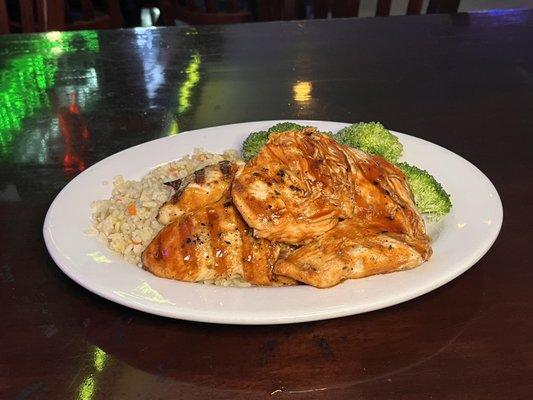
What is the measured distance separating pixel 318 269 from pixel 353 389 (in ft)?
0.90

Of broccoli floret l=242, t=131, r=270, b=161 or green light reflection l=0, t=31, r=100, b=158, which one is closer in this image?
broccoli floret l=242, t=131, r=270, b=161

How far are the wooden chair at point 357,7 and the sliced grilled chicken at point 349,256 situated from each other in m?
2.93

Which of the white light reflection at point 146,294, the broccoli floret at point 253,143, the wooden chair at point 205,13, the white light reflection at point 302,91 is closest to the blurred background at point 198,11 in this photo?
the wooden chair at point 205,13

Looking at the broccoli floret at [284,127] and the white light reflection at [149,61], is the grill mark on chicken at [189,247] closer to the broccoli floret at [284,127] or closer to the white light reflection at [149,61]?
the broccoli floret at [284,127]

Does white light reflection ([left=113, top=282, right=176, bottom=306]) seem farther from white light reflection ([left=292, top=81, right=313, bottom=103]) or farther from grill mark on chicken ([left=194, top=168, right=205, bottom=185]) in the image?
white light reflection ([left=292, top=81, right=313, bottom=103])

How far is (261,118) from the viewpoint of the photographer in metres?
2.64

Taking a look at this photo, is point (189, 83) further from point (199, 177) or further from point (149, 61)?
point (199, 177)

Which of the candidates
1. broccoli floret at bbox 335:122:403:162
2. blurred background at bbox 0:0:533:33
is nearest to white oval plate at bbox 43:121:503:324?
broccoli floret at bbox 335:122:403:162

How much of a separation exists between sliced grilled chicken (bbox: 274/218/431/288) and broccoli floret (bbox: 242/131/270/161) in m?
0.58

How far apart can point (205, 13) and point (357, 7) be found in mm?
1006

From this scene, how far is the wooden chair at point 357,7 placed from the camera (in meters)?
4.06

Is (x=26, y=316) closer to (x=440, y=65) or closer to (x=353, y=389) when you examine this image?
(x=353, y=389)

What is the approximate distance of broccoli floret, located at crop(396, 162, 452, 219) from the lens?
1.72 metres

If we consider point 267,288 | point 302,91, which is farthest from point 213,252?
point 302,91
